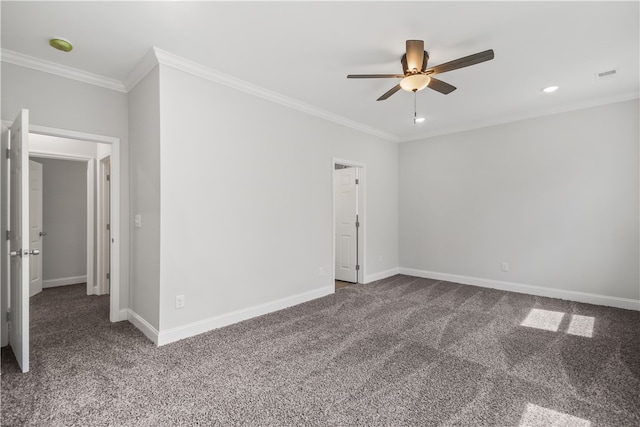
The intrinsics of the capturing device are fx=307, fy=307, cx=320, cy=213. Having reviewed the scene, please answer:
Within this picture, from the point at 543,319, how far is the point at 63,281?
6854 millimetres

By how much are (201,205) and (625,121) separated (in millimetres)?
5055

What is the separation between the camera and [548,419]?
1.79 meters

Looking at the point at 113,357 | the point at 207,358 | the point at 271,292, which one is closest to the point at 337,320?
the point at 271,292

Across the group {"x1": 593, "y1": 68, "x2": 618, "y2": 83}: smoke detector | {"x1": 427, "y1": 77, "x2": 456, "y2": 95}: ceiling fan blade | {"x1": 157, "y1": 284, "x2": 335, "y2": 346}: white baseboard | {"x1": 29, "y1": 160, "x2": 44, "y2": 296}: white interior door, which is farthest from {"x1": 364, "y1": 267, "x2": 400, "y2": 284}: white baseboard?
{"x1": 29, "y1": 160, "x2": 44, "y2": 296}: white interior door

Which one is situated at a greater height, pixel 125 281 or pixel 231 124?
pixel 231 124

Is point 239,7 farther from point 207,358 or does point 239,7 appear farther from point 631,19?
point 631,19

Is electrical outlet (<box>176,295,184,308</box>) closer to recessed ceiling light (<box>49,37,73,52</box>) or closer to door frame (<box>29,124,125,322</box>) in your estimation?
door frame (<box>29,124,125,322</box>)

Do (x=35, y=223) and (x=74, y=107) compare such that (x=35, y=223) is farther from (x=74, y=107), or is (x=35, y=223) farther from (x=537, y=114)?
(x=537, y=114)

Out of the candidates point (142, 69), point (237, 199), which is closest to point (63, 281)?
point (237, 199)

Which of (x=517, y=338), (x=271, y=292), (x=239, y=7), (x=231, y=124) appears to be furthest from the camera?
(x=271, y=292)

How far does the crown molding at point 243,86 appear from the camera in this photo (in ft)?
9.21

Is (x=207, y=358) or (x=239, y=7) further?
(x=207, y=358)

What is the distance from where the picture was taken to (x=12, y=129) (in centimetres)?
252

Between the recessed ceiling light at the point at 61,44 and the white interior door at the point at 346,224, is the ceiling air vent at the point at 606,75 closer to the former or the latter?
the white interior door at the point at 346,224
